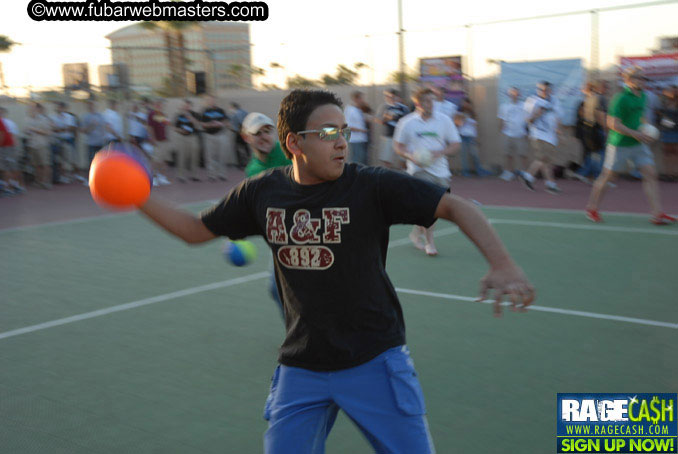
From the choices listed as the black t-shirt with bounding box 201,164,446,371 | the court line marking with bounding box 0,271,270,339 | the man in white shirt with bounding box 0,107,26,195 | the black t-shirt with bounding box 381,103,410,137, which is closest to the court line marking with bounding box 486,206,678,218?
the black t-shirt with bounding box 381,103,410,137

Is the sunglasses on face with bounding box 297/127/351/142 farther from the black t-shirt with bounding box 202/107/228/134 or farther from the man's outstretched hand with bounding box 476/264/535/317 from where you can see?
the black t-shirt with bounding box 202/107/228/134

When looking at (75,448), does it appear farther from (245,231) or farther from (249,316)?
(249,316)

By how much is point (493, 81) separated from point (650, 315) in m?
13.6

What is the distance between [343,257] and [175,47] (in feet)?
92.3

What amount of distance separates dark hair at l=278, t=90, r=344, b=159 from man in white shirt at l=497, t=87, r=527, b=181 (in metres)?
15.4

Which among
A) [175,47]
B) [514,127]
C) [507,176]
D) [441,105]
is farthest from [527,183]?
[175,47]

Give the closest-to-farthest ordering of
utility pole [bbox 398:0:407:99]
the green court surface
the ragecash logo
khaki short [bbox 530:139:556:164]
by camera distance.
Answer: the ragecash logo < the green court surface < khaki short [bbox 530:139:556:164] < utility pole [bbox 398:0:407:99]

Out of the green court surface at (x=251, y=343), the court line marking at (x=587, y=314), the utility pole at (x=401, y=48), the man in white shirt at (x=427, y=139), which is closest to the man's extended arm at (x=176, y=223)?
the green court surface at (x=251, y=343)

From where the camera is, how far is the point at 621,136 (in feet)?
35.8

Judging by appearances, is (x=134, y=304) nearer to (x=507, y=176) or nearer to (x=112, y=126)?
(x=507, y=176)

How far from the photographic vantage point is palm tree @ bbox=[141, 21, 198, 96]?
960 inches

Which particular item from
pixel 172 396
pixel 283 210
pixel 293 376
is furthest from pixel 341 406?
pixel 172 396

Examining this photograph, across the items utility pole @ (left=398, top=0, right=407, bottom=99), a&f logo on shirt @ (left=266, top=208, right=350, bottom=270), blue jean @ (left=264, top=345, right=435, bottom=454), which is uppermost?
utility pole @ (left=398, top=0, right=407, bottom=99)

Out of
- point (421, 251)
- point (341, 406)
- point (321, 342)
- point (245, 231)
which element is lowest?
point (421, 251)
